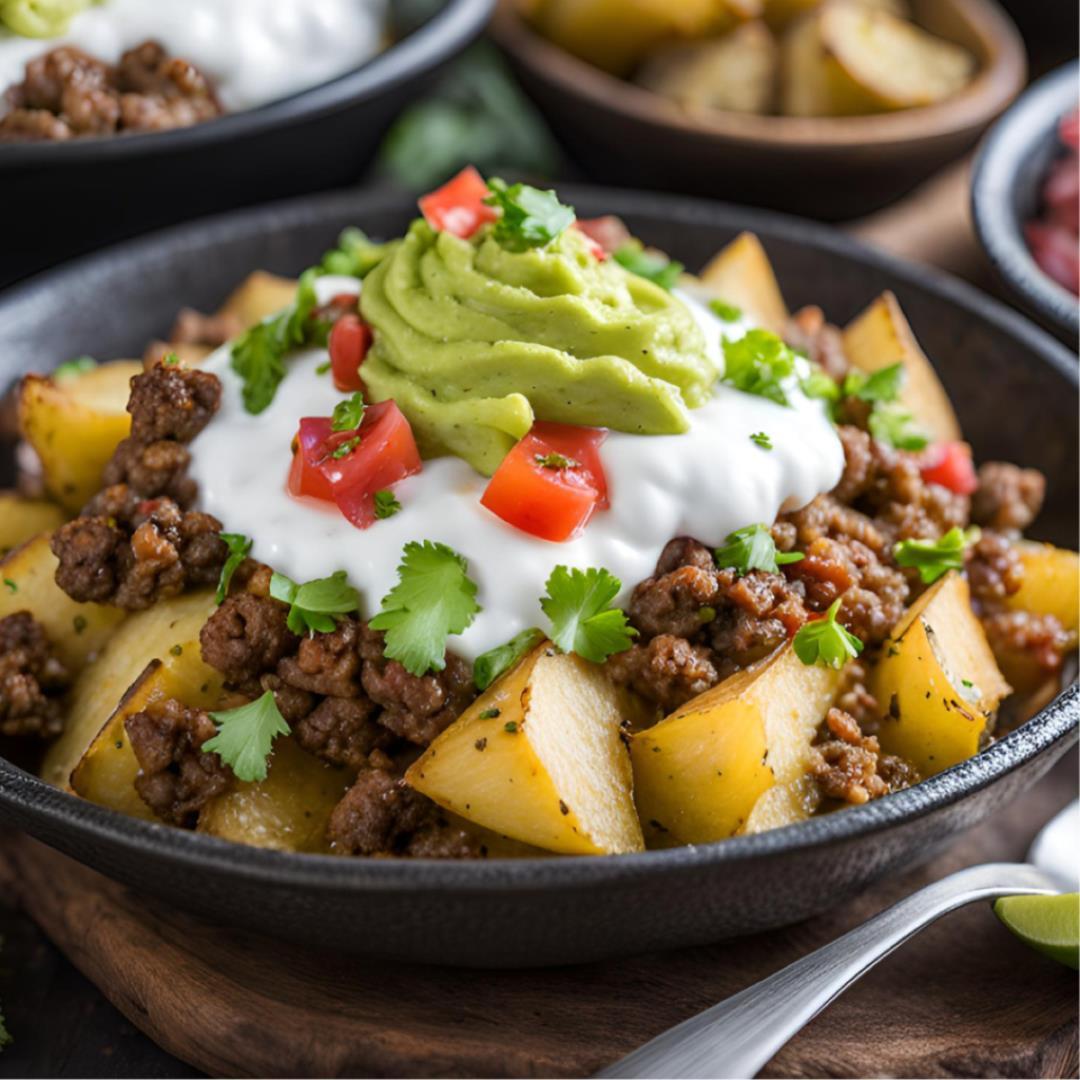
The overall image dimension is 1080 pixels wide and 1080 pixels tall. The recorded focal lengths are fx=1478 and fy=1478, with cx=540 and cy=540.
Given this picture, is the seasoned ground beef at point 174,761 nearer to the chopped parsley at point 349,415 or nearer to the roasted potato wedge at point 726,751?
the chopped parsley at point 349,415

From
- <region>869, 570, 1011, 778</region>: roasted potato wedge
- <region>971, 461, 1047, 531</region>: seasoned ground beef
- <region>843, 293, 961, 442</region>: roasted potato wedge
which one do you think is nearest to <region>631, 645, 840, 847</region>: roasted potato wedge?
<region>869, 570, 1011, 778</region>: roasted potato wedge

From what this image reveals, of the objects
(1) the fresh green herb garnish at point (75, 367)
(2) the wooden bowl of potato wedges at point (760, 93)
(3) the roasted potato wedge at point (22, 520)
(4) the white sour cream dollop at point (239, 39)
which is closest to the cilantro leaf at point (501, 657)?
(3) the roasted potato wedge at point (22, 520)

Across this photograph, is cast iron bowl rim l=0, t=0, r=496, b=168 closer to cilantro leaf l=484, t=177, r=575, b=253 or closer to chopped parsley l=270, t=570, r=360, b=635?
cilantro leaf l=484, t=177, r=575, b=253

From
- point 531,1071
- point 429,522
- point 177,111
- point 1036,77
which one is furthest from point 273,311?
point 1036,77

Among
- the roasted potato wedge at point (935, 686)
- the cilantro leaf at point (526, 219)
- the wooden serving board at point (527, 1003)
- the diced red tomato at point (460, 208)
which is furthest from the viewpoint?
the diced red tomato at point (460, 208)

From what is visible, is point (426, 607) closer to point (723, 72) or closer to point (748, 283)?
point (748, 283)

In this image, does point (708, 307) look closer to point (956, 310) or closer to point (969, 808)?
point (956, 310)

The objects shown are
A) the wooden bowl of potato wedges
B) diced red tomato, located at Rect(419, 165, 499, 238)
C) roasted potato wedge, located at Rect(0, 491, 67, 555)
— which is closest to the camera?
diced red tomato, located at Rect(419, 165, 499, 238)
